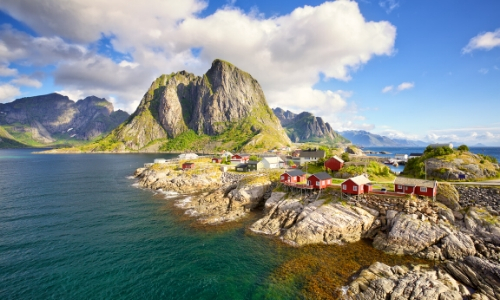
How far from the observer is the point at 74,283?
2788cm

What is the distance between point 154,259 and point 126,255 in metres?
4.56

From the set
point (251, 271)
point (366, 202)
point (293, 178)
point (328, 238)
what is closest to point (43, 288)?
point (251, 271)

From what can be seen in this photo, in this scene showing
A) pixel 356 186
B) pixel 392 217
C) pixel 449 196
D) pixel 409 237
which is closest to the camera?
pixel 409 237

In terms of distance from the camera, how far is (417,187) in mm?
43188

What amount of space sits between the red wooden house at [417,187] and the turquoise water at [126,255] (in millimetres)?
25818

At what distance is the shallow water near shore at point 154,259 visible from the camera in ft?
87.9

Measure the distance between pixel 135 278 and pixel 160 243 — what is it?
31.0 ft

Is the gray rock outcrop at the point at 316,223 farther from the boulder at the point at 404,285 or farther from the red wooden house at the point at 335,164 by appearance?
the red wooden house at the point at 335,164

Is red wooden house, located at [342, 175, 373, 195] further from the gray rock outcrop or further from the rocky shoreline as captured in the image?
the gray rock outcrop

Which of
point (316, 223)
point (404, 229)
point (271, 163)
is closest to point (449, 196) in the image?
point (404, 229)

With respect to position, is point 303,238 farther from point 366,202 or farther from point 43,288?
point 43,288

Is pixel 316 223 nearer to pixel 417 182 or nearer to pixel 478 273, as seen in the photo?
pixel 478 273

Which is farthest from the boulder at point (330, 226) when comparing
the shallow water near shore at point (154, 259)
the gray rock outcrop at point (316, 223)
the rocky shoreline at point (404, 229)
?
the shallow water near shore at point (154, 259)

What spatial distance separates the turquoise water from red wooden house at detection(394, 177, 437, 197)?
84.7ft
